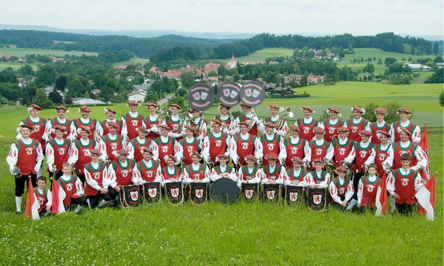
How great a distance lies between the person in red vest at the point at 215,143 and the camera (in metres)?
13.3

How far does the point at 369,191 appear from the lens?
1177 cm

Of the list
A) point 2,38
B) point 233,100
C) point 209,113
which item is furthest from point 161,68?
point 233,100

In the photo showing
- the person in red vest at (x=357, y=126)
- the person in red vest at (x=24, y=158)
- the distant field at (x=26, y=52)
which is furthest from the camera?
the distant field at (x=26, y=52)

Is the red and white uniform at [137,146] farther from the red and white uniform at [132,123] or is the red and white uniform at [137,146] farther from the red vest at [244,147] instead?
the red vest at [244,147]

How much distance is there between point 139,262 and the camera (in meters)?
9.24

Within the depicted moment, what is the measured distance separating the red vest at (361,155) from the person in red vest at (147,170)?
540 centimetres

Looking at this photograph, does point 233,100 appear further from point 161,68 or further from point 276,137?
point 161,68

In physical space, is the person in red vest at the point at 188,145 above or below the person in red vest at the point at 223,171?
above

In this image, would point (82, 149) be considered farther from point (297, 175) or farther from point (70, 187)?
point (297, 175)

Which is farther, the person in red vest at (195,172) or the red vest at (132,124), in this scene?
the red vest at (132,124)

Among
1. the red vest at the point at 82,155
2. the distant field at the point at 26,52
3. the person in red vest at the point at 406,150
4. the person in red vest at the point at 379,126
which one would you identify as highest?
the person in red vest at the point at 379,126

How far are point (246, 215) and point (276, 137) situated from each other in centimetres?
289

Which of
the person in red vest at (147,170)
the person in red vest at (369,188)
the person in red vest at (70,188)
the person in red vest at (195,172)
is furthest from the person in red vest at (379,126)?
the person in red vest at (70,188)

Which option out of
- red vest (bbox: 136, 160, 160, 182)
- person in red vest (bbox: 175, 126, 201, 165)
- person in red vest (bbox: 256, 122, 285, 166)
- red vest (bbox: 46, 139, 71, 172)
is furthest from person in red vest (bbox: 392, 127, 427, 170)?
red vest (bbox: 46, 139, 71, 172)
